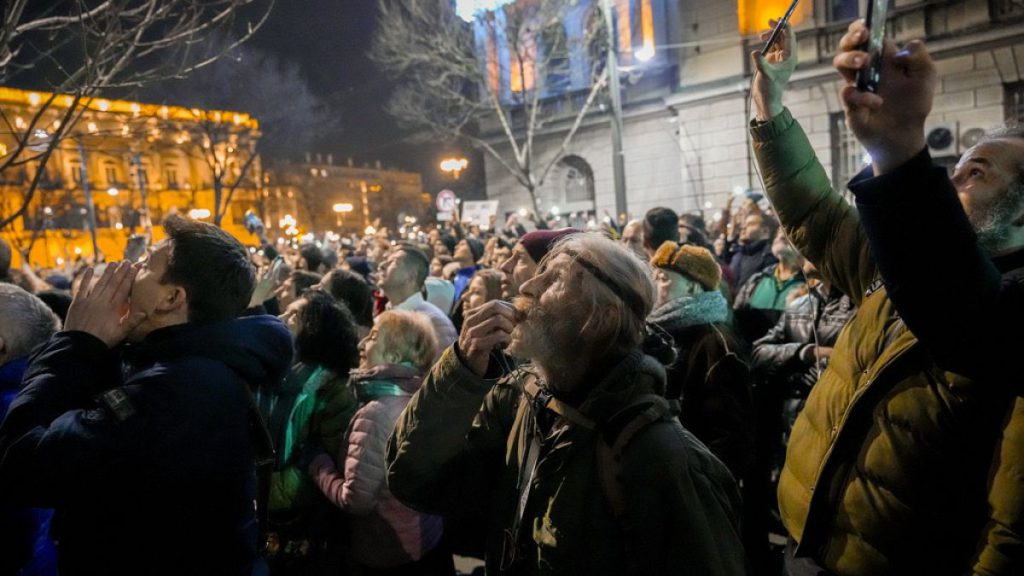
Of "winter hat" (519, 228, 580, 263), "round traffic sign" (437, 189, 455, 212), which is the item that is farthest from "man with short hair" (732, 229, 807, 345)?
"round traffic sign" (437, 189, 455, 212)

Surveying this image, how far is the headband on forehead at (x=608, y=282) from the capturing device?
1.97 metres

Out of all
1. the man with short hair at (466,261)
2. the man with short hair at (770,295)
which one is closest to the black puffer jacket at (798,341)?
the man with short hair at (770,295)

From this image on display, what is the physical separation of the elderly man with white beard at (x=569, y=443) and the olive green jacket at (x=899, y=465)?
0.30 m

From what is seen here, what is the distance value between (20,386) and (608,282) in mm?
2446

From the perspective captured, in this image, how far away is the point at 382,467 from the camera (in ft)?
10.8

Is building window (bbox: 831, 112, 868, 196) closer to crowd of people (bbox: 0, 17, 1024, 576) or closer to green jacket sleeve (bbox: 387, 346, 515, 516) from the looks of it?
crowd of people (bbox: 0, 17, 1024, 576)

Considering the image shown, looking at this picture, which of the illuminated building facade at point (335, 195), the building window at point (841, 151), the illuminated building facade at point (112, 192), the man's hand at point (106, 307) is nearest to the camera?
the man's hand at point (106, 307)

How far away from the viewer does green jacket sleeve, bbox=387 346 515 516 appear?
199 cm

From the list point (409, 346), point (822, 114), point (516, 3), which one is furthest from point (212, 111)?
point (409, 346)

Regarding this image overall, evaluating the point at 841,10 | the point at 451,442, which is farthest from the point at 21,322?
the point at 841,10

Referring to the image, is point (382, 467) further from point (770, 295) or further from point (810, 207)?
point (770, 295)

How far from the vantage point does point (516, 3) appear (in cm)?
2056

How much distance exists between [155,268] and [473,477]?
1398mm

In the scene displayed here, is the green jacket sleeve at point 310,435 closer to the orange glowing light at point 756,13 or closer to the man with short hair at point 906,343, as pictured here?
the man with short hair at point 906,343
